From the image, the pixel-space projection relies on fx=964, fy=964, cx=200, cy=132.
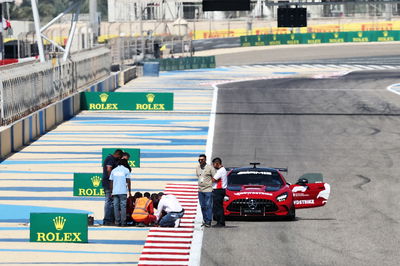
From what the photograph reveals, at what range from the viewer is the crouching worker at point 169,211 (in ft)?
64.3

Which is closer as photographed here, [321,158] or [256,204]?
[256,204]

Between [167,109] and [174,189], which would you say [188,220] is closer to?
[174,189]

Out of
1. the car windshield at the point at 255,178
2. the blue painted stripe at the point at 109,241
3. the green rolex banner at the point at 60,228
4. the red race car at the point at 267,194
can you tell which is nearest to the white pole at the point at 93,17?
the car windshield at the point at 255,178

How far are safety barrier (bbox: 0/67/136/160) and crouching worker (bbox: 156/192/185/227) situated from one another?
12.2 metres

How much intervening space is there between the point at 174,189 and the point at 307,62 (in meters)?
62.7

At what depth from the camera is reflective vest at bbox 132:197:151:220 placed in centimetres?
1992

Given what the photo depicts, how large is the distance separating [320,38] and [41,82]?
6870 cm

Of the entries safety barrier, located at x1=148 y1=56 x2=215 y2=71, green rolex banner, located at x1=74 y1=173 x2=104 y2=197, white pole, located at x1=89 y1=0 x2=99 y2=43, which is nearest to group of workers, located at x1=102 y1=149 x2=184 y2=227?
green rolex banner, located at x1=74 y1=173 x2=104 y2=197

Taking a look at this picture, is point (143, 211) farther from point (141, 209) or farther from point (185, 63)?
point (185, 63)

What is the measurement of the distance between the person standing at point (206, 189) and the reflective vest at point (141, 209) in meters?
1.13

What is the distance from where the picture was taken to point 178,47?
4134 inches

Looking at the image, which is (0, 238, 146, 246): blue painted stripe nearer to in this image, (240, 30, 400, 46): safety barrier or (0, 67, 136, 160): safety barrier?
(0, 67, 136, 160): safety barrier

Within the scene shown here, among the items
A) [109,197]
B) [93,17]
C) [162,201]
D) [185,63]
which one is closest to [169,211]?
[162,201]

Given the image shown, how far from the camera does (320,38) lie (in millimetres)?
106562
